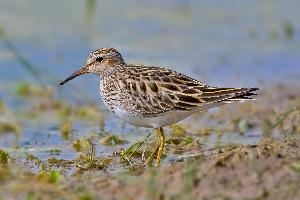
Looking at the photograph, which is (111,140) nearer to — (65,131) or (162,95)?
(65,131)

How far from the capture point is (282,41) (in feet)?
54.0

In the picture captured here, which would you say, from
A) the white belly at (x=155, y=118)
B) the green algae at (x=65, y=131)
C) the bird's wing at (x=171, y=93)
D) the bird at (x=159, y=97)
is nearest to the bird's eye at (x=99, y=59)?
the bird at (x=159, y=97)

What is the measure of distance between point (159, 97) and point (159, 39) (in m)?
7.26

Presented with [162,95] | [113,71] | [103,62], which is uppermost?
[103,62]

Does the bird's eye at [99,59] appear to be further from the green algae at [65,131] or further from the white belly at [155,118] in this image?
the green algae at [65,131]

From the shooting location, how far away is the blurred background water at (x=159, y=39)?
1499 cm

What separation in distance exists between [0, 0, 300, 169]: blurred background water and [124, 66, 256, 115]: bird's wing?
4280 millimetres

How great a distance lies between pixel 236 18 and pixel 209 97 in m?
8.42

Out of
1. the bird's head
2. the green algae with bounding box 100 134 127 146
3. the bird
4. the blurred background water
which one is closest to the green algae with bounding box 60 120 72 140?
the green algae with bounding box 100 134 127 146

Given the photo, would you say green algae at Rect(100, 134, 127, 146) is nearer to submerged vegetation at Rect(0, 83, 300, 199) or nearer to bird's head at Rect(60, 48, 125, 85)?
submerged vegetation at Rect(0, 83, 300, 199)

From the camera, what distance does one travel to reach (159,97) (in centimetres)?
940

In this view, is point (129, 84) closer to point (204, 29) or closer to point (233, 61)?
point (233, 61)

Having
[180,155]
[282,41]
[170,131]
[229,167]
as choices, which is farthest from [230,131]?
[282,41]

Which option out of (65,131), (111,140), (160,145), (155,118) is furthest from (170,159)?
(65,131)
